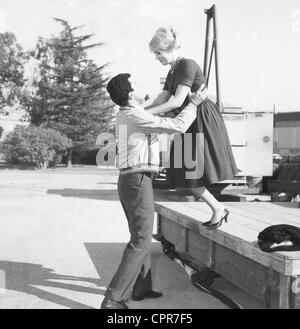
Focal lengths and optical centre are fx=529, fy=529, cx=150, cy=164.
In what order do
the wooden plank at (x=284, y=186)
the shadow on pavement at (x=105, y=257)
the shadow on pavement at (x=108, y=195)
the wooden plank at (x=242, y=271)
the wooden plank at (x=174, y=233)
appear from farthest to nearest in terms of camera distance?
the shadow on pavement at (x=108, y=195)
the wooden plank at (x=284, y=186)
the shadow on pavement at (x=105, y=257)
the wooden plank at (x=174, y=233)
the wooden plank at (x=242, y=271)

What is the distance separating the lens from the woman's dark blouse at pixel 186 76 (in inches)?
159

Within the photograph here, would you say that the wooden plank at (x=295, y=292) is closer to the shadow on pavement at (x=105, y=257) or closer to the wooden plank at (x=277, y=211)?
the wooden plank at (x=277, y=211)

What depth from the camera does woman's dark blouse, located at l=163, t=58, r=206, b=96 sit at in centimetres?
403

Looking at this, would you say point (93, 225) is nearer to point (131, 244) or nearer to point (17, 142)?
point (131, 244)

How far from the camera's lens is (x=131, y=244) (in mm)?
4004

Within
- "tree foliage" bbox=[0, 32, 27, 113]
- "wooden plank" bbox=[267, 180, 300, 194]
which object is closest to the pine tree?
"tree foliage" bbox=[0, 32, 27, 113]

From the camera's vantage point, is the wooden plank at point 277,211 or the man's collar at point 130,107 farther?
the wooden plank at point 277,211

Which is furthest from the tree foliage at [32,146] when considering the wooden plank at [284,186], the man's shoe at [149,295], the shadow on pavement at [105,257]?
the man's shoe at [149,295]

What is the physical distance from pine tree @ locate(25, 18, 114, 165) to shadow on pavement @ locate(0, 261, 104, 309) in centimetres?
3281

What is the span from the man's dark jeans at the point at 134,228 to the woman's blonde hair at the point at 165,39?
1015 mm

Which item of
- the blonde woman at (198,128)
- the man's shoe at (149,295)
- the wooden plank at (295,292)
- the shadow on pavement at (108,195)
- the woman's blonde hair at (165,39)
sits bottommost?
the shadow on pavement at (108,195)

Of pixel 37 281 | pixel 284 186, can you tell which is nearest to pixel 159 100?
pixel 37 281

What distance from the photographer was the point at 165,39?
4.13 m
